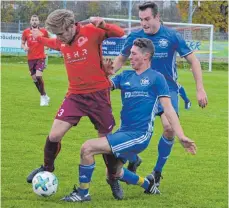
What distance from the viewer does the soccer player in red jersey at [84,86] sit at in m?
6.64

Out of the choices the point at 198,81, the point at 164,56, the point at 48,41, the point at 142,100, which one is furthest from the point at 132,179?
the point at 48,41

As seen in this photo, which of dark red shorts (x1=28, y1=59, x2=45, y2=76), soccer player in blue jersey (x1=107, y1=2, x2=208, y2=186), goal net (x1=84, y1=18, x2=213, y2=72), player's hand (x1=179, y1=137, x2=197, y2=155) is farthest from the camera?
goal net (x1=84, y1=18, x2=213, y2=72)

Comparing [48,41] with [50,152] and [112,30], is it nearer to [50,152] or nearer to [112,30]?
[112,30]

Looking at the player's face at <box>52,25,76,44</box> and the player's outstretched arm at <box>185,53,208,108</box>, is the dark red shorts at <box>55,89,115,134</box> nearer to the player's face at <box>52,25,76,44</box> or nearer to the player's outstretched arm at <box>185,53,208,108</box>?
the player's face at <box>52,25,76,44</box>

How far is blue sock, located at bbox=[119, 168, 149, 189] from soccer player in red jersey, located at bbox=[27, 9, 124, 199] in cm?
15

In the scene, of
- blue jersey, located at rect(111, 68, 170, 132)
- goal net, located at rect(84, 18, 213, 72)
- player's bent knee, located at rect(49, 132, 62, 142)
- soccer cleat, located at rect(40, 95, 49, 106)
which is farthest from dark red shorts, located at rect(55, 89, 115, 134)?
goal net, located at rect(84, 18, 213, 72)

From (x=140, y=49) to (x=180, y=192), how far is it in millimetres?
1772

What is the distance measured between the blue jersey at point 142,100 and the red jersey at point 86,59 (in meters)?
0.51

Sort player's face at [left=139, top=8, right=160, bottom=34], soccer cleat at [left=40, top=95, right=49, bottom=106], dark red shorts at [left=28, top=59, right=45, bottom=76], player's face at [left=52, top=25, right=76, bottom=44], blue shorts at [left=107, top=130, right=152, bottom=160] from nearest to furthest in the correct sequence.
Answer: blue shorts at [left=107, top=130, right=152, bottom=160] < player's face at [left=52, top=25, right=76, bottom=44] < player's face at [left=139, top=8, right=160, bottom=34] < soccer cleat at [left=40, top=95, right=49, bottom=106] < dark red shorts at [left=28, top=59, right=45, bottom=76]

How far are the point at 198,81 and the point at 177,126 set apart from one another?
1350 millimetres

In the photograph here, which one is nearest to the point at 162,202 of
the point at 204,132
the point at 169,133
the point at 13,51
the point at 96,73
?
the point at 169,133

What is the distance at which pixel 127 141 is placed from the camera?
20.3 ft

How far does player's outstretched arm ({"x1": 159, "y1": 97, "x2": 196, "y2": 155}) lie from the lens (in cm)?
563

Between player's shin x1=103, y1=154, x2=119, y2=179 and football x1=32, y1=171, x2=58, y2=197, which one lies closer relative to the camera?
football x1=32, y1=171, x2=58, y2=197
